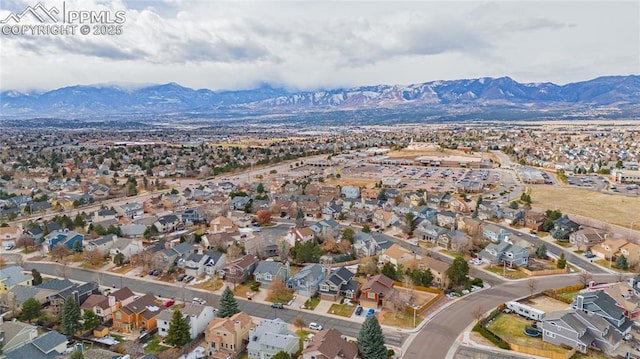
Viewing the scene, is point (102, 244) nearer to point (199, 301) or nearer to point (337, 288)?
point (199, 301)

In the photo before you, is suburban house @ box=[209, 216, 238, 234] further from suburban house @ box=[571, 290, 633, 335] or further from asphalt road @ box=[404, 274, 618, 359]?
suburban house @ box=[571, 290, 633, 335]

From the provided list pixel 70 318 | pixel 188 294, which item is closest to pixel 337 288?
pixel 188 294

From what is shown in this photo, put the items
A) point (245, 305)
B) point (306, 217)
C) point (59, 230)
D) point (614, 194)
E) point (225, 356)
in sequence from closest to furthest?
point (225, 356) → point (245, 305) → point (59, 230) → point (306, 217) → point (614, 194)

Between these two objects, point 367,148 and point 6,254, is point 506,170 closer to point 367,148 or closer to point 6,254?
point 367,148

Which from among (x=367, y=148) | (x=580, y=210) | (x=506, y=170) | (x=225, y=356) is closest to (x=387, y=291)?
(x=225, y=356)

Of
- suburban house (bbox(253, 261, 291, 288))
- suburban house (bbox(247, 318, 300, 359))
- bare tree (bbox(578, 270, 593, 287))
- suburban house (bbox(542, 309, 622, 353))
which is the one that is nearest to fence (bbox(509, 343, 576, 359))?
suburban house (bbox(542, 309, 622, 353))
